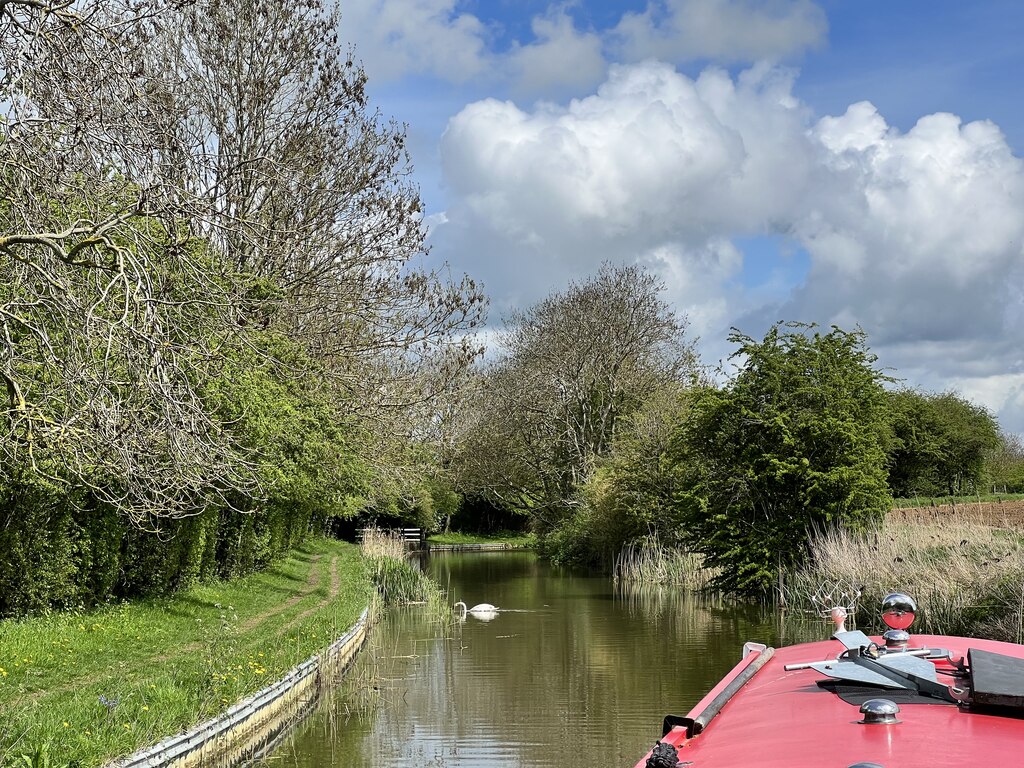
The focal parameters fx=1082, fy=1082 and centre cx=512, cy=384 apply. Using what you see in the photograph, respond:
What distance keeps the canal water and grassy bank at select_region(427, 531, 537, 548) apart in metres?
37.0

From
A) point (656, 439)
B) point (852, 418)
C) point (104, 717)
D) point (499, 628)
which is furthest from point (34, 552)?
point (656, 439)

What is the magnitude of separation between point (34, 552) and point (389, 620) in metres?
10.8

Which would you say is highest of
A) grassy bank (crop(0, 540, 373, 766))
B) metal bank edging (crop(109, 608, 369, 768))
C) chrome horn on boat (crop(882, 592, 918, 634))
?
chrome horn on boat (crop(882, 592, 918, 634))

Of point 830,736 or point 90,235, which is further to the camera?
point 90,235

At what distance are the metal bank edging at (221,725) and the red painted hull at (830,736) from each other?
4974mm

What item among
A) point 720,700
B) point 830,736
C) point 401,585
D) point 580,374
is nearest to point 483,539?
point 580,374

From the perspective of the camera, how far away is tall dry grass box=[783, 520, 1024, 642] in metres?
15.2

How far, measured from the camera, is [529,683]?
1630 centimetres

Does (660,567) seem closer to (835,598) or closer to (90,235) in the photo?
(835,598)

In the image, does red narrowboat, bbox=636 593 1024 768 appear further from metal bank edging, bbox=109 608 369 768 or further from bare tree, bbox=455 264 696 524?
bare tree, bbox=455 264 696 524

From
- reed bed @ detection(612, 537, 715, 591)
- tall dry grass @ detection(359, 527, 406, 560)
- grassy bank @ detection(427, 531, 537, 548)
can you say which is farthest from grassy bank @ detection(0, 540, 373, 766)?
grassy bank @ detection(427, 531, 537, 548)

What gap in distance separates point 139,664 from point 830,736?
10.6 meters

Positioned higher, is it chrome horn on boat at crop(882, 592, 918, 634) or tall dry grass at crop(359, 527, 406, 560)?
chrome horn on boat at crop(882, 592, 918, 634)

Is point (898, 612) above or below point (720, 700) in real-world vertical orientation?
above
